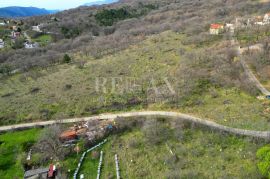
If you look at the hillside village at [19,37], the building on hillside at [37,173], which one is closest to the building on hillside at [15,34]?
the hillside village at [19,37]

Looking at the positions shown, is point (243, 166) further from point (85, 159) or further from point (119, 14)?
point (119, 14)

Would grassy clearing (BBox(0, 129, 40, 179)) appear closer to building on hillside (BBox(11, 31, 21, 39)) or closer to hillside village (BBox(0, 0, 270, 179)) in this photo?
hillside village (BBox(0, 0, 270, 179))

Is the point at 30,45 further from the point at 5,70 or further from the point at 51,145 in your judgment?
the point at 51,145

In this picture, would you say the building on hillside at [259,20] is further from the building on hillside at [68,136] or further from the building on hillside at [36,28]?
the building on hillside at [36,28]

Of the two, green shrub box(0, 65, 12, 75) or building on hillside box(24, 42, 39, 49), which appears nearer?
green shrub box(0, 65, 12, 75)

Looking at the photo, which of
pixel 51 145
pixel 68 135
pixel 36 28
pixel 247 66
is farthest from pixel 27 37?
pixel 247 66

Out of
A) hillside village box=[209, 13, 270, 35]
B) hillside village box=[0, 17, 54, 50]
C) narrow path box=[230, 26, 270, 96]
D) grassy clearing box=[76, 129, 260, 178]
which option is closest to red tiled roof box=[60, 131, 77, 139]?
grassy clearing box=[76, 129, 260, 178]
